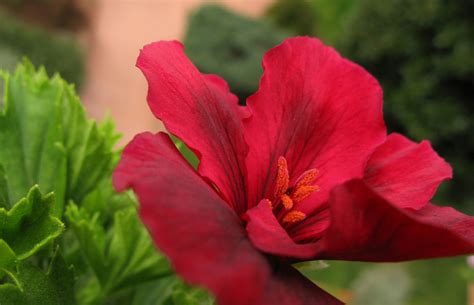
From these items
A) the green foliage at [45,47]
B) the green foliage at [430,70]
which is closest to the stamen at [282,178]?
the green foliage at [430,70]

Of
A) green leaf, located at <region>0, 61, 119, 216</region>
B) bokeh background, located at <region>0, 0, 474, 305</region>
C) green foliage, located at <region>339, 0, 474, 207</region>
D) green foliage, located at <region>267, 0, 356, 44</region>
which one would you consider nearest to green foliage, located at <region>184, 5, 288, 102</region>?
bokeh background, located at <region>0, 0, 474, 305</region>

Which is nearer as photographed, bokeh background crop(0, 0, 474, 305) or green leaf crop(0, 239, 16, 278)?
green leaf crop(0, 239, 16, 278)

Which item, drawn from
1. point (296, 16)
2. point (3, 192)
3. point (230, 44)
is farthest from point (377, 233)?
point (296, 16)

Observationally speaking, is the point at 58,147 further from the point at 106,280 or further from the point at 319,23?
the point at 319,23

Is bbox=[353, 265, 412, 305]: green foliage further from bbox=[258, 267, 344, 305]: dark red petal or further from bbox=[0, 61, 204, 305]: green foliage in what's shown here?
bbox=[258, 267, 344, 305]: dark red petal

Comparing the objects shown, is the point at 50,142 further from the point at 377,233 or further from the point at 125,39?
the point at 125,39

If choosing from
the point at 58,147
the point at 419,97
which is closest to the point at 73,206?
the point at 58,147

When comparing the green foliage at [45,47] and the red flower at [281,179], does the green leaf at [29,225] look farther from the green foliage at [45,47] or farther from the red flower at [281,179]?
the green foliage at [45,47]
